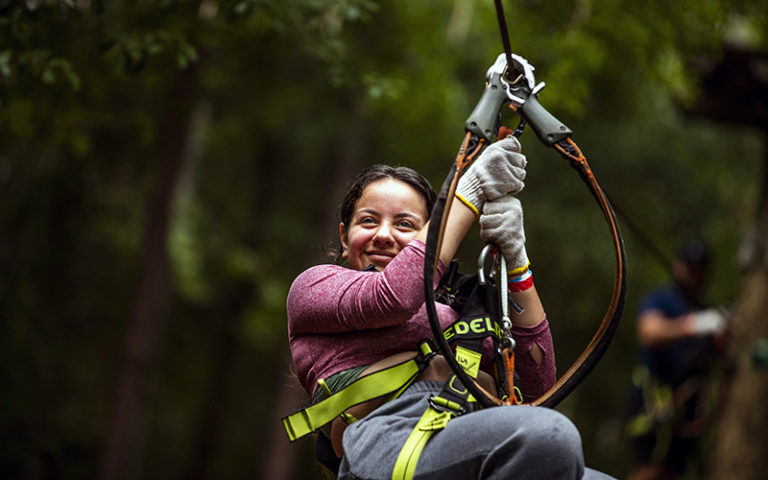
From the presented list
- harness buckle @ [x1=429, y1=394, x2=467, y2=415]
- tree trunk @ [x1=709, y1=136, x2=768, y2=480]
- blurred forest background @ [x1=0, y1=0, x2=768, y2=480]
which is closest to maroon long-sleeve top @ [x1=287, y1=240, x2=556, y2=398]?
harness buckle @ [x1=429, y1=394, x2=467, y2=415]

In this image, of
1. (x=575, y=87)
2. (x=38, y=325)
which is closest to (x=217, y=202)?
(x=38, y=325)

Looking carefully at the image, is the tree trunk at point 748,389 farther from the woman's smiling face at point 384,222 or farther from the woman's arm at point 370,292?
the woman's arm at point 370,292

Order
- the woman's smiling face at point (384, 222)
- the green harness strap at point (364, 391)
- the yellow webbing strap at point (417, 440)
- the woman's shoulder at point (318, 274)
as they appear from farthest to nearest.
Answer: the woman's smiling face at point (384, 222) → the woman's shoulder at point (318, 274) → the green harness strap at point (364, 391) → the yellow webbing strap at point (417, 440)

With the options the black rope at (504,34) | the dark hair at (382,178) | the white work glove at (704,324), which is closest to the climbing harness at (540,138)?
the black rope at (504,34)

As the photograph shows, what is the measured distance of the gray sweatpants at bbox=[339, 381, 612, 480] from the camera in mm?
1847

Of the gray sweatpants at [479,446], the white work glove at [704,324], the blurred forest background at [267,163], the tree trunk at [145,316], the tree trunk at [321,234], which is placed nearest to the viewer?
the gray sweatpants at [479,446]

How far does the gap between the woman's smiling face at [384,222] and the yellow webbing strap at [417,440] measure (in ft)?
1.69

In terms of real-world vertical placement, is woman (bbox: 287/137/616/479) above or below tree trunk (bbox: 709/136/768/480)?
above

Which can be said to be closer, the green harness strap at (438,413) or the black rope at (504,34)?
the green harness strap at (438,413)

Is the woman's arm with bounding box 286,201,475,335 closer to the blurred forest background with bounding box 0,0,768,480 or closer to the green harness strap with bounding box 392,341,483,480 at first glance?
the green harness strap with bounding box 392,341,483,480

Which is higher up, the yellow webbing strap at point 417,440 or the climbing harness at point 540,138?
the climbing harness at point 540,138

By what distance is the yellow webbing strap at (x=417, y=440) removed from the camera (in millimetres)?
1981

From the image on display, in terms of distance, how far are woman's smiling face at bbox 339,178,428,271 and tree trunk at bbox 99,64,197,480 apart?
4915 millimetres

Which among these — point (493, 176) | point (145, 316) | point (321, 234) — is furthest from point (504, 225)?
point (321, 234)
